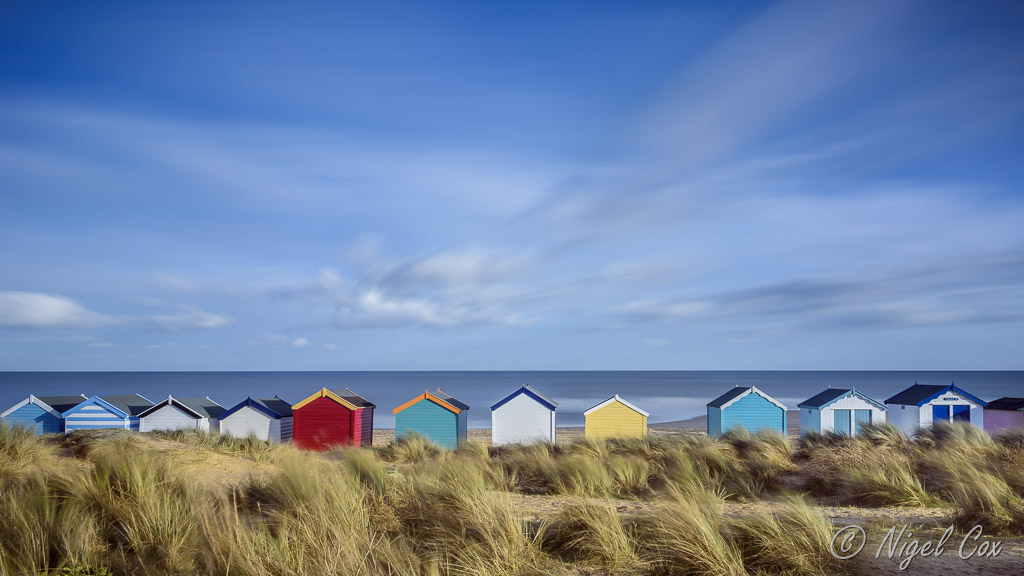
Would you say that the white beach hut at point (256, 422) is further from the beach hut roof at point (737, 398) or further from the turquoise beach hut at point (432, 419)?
the beach hut roof at point (737, 398)

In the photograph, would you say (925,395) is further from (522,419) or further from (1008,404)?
(522,419)

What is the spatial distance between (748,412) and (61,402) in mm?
27685

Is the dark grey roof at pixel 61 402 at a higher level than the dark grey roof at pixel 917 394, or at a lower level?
lower

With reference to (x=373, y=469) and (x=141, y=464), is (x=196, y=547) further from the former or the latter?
(x=373, y=469)

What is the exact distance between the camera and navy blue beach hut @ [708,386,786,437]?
85.2 feet

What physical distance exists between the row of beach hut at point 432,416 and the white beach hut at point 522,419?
38 mm

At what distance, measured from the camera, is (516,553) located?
20.6 ft

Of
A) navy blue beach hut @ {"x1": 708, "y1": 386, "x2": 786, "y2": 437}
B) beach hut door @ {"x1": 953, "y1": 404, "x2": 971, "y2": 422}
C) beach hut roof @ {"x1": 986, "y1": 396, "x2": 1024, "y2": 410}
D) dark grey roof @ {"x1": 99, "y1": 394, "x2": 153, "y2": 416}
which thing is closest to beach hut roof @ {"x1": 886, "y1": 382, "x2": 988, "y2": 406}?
beach hut roof @ {"x1": 986, "y1": 396, "x2": 1024, "y2": 410}

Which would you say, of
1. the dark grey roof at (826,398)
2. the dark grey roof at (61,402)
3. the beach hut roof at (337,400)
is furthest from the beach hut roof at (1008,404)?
the dark grey roof at (61,402)

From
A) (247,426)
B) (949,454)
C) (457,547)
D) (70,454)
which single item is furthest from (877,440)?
(247,426)

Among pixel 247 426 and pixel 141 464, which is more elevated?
pixel 141 464

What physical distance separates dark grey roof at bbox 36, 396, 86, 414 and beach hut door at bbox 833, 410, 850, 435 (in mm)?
30717

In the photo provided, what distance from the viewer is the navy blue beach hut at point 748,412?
85.2 feet

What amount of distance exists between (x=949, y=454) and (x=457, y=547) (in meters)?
11.1
